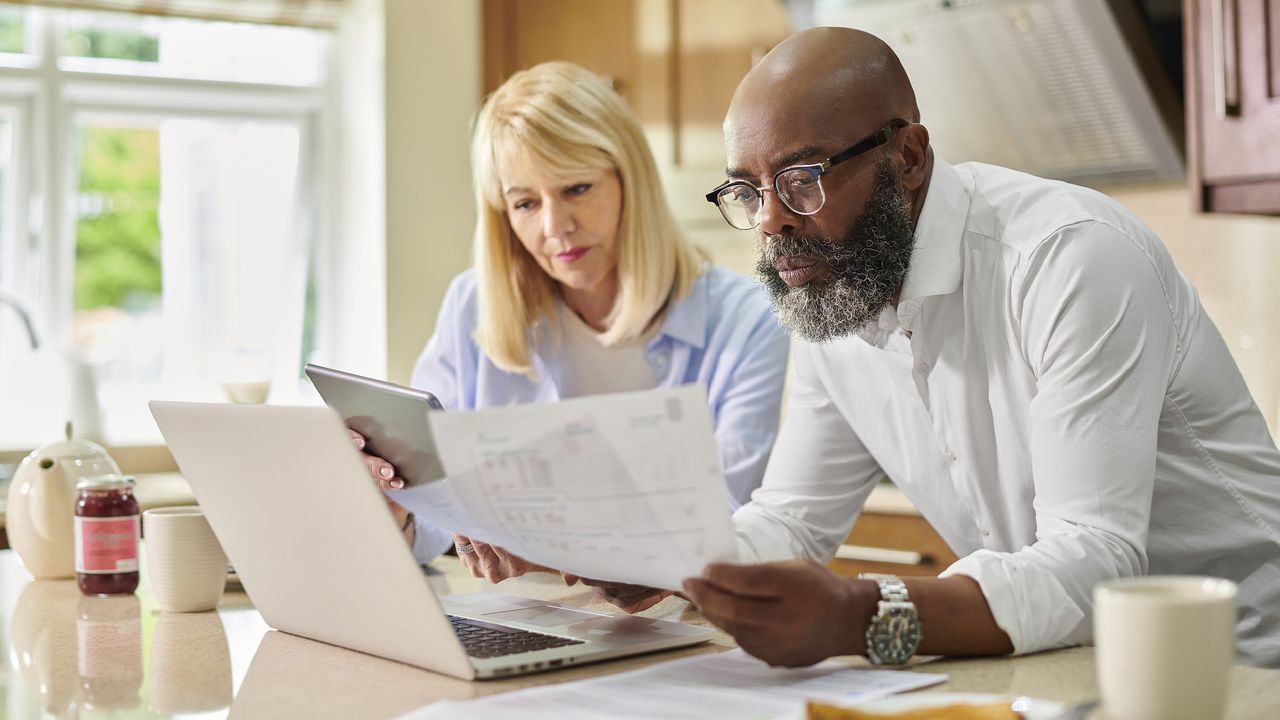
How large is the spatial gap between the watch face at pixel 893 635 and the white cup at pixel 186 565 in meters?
0.66

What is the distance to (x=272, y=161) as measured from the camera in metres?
3.70

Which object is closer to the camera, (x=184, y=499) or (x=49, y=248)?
(x=184, y=499)

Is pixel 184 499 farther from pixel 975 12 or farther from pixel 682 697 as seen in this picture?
pixel 682 697

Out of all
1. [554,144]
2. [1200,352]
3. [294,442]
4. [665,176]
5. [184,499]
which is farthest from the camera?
[665,176]

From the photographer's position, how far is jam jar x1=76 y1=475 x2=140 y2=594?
4.45ft

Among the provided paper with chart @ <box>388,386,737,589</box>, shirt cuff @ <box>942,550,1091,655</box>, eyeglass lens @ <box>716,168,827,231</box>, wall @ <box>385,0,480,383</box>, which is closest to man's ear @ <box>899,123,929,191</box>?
eyeglass lens @ <box>716,168,827,231</box>

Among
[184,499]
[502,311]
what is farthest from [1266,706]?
[184,499]

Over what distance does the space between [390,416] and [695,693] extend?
1.20 ft

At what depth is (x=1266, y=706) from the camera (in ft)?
2.71

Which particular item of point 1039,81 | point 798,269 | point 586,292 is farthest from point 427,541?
point 1039,81

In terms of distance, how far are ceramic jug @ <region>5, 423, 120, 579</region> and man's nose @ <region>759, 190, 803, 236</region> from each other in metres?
0.82

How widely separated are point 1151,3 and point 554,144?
1.27 meters

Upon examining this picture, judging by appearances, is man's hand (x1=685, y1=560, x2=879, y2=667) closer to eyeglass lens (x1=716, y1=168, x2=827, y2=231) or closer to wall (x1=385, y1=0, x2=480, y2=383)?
eyeglass lens (x1=716, y1=168, x2=827, y2=231)

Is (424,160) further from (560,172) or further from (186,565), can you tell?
(186,565)
